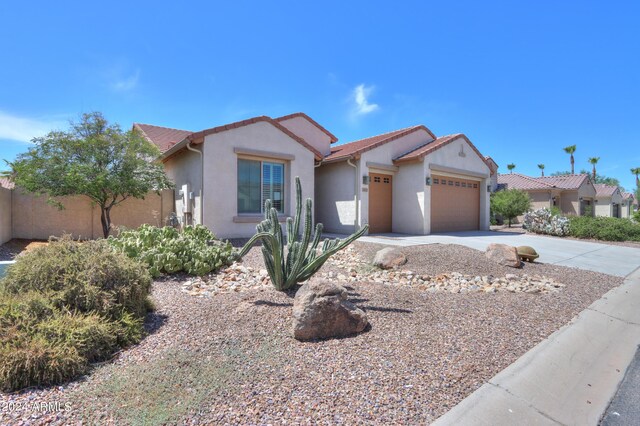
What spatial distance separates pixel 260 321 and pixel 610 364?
3.79 metres

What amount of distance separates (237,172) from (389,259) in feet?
19.4

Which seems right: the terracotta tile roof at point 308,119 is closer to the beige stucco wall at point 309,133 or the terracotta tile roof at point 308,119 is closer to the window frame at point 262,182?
the beige stucco wall at point 309,133

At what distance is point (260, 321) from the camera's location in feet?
12.1

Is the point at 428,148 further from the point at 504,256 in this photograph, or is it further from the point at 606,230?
the point at 606,230

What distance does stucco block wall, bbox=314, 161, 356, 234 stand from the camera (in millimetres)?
13109

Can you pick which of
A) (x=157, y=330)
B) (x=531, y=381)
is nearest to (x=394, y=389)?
(x=531, y=381)

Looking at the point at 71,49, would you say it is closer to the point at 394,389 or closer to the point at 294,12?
the point at 294,12

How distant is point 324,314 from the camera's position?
11.3 ft

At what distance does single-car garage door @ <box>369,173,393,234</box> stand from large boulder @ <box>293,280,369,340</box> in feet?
33.1

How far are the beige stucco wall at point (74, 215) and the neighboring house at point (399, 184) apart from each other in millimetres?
6479

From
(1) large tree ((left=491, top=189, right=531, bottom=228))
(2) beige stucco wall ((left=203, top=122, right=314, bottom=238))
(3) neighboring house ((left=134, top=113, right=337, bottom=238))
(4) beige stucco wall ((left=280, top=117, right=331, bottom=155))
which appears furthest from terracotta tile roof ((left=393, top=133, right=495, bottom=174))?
(2) beige stucco wall ((left=203, top=122, right=314, bottom=238))

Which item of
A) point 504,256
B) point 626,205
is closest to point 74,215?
point 504,256

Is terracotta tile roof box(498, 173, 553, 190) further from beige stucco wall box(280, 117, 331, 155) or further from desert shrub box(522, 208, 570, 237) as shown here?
beige stucco wall box(280, 117, 331, 155)

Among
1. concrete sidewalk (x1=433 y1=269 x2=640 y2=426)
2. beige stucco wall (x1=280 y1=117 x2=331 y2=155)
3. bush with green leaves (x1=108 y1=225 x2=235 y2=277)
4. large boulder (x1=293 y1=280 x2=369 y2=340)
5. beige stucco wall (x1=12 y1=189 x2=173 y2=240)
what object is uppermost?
beige stucco wall (x1=280 y1=117 x2=331 y2=155)
